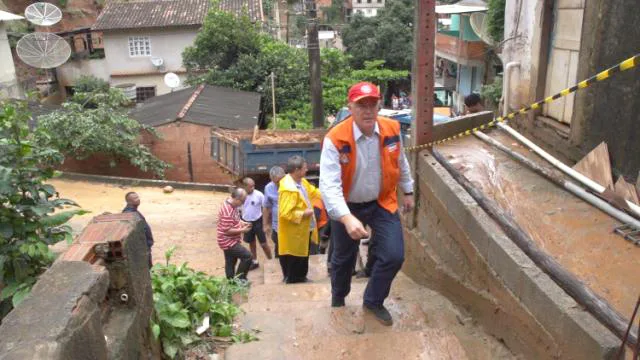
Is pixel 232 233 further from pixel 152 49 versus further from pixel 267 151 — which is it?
pixel 152 49

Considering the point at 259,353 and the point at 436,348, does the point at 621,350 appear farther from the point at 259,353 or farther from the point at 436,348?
the point at 259,353

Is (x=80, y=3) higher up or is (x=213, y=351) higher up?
(x=80, y=3)

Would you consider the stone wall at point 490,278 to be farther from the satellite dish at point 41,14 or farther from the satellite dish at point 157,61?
→ the satellite dish at point 157,61

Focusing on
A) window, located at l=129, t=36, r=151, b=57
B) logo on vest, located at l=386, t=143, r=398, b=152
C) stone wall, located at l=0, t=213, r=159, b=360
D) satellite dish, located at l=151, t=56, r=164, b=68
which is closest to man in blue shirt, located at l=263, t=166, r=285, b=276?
logo on vest, located at l=386, t=143, r=398, b=152

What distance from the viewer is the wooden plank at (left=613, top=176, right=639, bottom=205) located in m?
4.10

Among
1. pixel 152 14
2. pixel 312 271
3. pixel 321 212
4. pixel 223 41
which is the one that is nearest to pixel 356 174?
pixel 321 212

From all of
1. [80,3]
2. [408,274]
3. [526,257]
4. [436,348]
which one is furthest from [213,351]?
[80,3]

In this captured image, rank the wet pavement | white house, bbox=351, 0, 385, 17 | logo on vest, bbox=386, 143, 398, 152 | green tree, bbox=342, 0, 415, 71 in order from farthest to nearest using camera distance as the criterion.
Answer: white house, bbox=351, 0, 385, 17
green tree, bbox=342, 0, 415, 71
logo on vest, bbox=386, 143, 398, 152
the wet pavement

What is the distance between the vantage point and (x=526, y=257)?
3.27 m

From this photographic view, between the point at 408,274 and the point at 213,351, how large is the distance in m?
2.88

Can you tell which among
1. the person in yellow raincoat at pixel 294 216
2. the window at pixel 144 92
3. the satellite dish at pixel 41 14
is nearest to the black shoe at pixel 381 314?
the person in yellow raincoat at pixel 294 216

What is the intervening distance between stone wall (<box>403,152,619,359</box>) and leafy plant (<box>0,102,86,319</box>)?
2.98m

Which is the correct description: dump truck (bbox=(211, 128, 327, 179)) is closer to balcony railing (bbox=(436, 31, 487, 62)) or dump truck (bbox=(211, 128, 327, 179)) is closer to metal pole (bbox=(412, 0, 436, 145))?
metal pole (bbox=(412, 0, 436, 145))

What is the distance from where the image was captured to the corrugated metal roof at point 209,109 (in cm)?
1703
